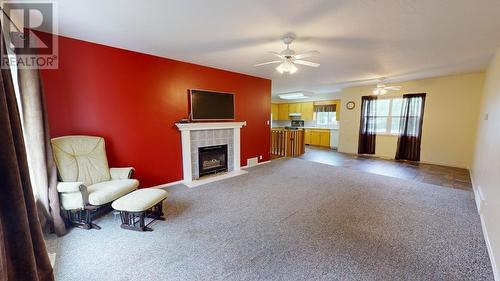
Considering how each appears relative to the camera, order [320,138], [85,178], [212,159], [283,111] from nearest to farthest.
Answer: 1. [85,178]
2. [212,159]
3. [320,138]
4. [283,111]

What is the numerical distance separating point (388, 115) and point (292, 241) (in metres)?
6.03

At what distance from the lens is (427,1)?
1.88 metres

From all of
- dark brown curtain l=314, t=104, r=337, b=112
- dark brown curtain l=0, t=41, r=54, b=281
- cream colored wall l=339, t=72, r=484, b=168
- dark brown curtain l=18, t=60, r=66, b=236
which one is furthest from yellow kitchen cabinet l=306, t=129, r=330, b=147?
dark brown curtain l=0, t=41, r=54, b=281

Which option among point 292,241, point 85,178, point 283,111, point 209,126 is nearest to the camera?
point 292,241

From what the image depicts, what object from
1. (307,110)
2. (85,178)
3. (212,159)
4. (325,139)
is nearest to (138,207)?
(85,178)

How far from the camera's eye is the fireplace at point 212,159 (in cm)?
437

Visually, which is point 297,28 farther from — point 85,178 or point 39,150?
point 85,178

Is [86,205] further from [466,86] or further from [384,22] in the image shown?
[466,86]

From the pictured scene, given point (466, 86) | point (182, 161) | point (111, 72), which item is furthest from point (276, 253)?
point (466, 86)

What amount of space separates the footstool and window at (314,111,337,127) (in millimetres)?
8043

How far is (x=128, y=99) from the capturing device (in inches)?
130

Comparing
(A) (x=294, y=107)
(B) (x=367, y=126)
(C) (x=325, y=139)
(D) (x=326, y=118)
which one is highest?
(A) (x=294, y=107)

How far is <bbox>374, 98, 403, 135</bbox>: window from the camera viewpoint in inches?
242

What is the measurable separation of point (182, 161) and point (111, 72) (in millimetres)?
1942
